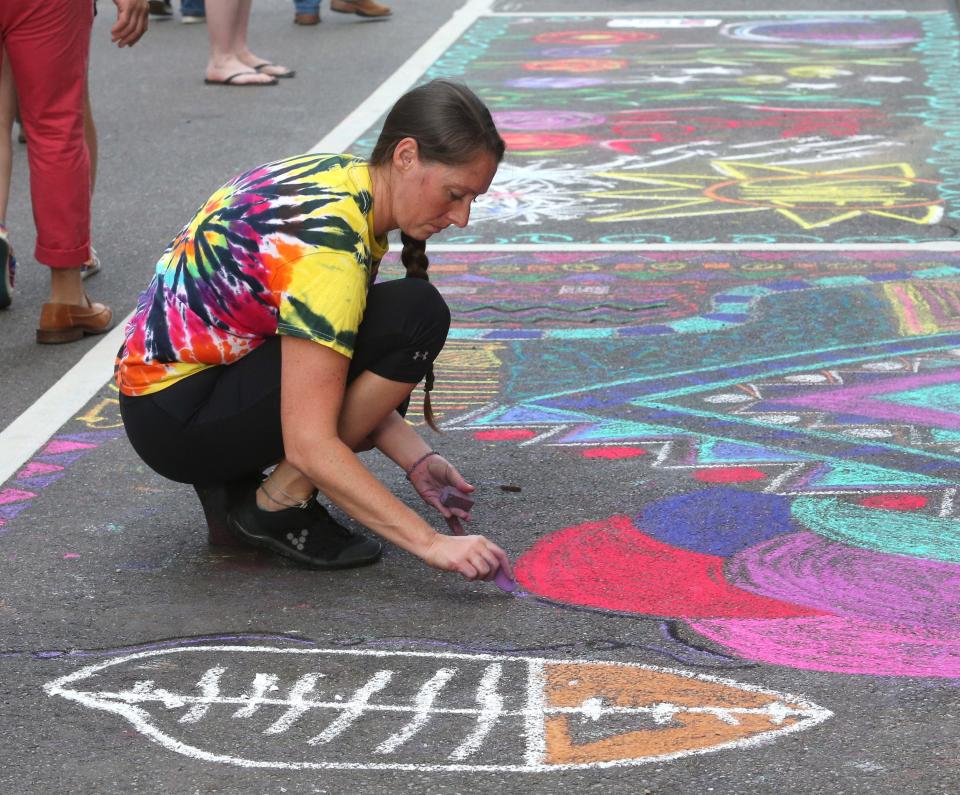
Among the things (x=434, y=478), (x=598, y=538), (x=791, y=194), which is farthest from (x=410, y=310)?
(x=791, y=194)

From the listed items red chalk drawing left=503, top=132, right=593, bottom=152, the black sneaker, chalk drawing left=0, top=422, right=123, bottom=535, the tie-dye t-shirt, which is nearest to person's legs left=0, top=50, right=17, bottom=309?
chalk drawing left=0, top=422, right=123, bottom=535

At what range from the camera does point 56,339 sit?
481 cm

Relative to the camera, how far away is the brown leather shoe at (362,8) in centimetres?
1079

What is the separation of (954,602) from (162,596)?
1476mm

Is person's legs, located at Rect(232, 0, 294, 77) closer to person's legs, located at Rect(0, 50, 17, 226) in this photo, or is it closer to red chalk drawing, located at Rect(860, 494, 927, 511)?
person's legs, located at Rect(0, 50, 17, 226)

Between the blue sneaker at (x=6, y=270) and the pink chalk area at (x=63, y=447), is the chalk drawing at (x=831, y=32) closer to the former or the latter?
the blue sneaker at (x=6, y=270)

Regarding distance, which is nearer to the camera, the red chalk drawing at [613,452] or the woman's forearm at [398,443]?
the woman's forearm at [398,443]

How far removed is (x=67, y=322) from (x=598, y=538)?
2.13 m

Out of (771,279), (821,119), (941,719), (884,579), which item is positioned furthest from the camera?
(821,119)

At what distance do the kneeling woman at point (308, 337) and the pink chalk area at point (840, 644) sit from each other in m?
0.45

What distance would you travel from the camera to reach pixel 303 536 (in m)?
3.25

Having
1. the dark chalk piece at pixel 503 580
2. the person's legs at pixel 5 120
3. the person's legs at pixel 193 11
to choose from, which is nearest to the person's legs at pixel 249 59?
the person's legs at pixel 193 11

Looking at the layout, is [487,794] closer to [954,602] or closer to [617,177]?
[954,602]

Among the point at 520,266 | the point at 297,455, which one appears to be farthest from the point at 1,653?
the point at 520,266
